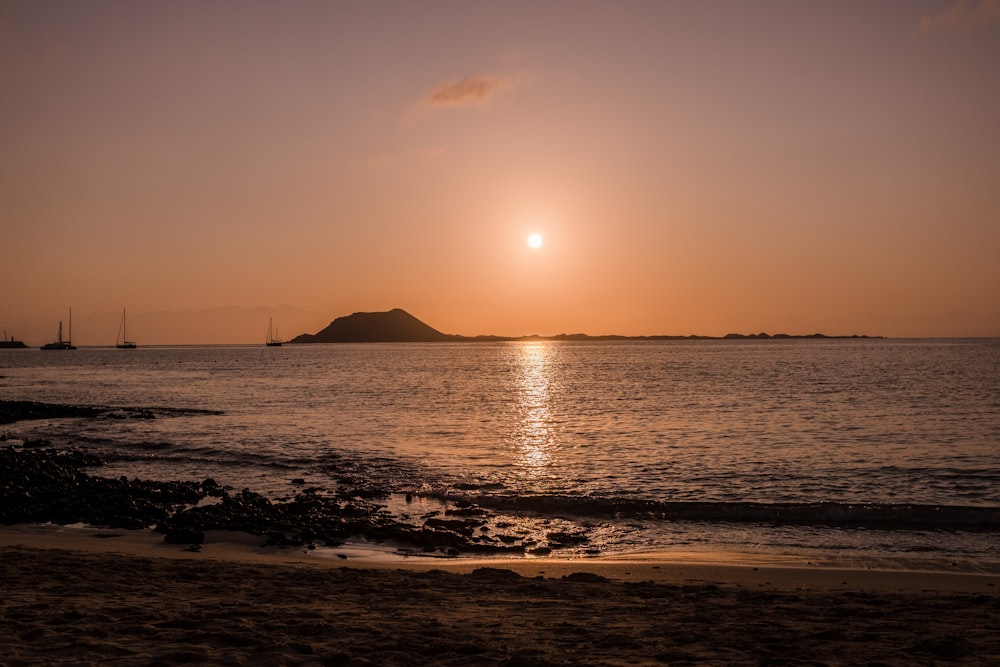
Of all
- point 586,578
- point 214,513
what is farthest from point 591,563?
point 214,513

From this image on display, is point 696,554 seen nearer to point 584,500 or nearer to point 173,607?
point 584,500

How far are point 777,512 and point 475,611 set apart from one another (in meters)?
12.7

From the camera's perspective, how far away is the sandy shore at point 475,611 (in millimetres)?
8508

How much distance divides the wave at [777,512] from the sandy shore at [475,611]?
4815 millimetres

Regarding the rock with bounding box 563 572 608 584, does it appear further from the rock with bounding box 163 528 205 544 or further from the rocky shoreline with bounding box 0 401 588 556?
the rock with bounding box 163 528 205 544

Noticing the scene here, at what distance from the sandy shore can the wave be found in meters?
4.82

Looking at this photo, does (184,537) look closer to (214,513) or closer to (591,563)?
(214,513)

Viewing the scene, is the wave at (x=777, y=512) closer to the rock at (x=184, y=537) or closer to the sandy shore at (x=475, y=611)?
the sandy shore at (x=475, y=611)

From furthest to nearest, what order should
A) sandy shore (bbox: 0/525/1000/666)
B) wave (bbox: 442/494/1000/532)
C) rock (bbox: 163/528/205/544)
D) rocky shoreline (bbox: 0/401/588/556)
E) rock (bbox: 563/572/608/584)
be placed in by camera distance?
wave (bbox: 442/494/1000/532), rocky shoreline (bbox: 0/401/588/556), rock (bbox: 163/528/205/544), rock (bbox: 563/572/608/584), sandy shore (bbox: 0/525/1000/666)

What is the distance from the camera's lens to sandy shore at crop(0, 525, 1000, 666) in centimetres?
851

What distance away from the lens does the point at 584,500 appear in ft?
71.8

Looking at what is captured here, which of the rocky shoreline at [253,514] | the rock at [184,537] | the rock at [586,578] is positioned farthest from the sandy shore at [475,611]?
the rocky shoreline at [253,514]

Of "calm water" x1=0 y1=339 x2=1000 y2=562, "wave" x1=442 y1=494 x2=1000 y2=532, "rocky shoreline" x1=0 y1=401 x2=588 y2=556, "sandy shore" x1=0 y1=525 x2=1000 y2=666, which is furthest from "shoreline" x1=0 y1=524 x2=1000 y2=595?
"wave" x1=442 y1=494 x2=1000 y2=532

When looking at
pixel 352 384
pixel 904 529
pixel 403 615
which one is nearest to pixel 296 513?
pixel 403 615
